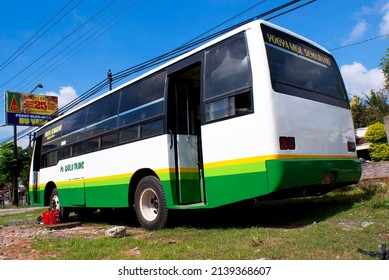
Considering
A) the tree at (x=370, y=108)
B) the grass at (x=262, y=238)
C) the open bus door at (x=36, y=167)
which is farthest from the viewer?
the tree at (x=370, y=108)

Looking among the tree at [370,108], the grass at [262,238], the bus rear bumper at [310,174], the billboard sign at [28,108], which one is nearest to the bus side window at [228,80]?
the bus rear bumper at [310,174]

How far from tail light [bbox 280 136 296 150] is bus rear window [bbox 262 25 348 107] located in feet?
2.30

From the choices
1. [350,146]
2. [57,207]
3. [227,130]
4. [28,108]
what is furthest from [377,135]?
[28,108]

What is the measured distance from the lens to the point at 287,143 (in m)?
5.32

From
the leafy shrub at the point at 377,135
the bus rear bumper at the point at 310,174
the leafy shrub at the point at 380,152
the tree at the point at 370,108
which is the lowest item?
the bus rear bumper at the point at 310,174

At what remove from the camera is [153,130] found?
6984mm

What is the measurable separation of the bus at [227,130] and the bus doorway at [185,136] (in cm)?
2

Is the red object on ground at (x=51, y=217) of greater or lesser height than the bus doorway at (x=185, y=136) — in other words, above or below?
below

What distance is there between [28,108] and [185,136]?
31.0 meters

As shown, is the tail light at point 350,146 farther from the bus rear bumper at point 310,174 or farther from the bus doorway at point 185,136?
the bus doorway at point 185,136

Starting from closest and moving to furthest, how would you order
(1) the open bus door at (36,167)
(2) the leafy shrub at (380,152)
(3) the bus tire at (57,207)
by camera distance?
(3) the bus tire at (57,207), (1) the open bus door at (36,167), (2) the leafy shrub at (380,152)

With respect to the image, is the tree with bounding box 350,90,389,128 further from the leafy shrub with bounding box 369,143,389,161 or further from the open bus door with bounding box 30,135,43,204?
the open bus door with bounding box 30,135,43,204

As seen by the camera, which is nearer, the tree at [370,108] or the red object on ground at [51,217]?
the red object on ground at [51,217]

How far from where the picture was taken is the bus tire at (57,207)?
1077 cm
